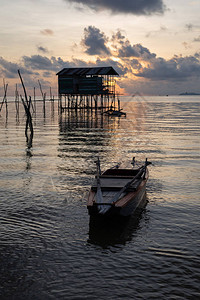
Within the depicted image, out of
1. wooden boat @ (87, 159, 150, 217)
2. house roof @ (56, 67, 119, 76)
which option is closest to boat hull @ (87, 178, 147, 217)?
wooden boat @ (87, 159, 150, 217)

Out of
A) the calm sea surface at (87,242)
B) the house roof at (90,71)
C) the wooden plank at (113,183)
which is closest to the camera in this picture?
the calm sea surface at (87,242)

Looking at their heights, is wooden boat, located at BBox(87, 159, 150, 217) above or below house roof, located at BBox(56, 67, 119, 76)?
below

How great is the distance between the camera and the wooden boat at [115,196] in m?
11.2

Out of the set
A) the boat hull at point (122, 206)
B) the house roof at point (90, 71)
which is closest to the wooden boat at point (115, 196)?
the boat hull at point (122, 206)

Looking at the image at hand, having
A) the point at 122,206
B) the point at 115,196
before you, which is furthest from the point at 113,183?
the point at 122,206

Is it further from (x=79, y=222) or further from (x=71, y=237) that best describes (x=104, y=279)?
(x=79, y=222)

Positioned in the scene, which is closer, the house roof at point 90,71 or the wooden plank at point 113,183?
the wooden plank at point 113,183

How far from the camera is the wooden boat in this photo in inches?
442

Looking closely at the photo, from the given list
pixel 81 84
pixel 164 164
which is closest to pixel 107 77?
pixel 81 84

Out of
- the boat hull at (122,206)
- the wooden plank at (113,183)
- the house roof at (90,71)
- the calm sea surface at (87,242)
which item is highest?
the house roof at (90,71)

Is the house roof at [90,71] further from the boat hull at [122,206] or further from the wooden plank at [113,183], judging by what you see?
the boat hull at [122,206]

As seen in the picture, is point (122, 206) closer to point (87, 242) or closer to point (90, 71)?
point (87, 242)

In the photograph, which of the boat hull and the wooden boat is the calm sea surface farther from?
the wooden boat

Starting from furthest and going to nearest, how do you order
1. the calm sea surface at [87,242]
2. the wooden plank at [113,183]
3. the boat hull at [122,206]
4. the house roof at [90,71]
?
the house roof at [90,71] → the wooden plank at [113,183] → the boat hull at [122,206] → the calm sea surface at [87,242]
